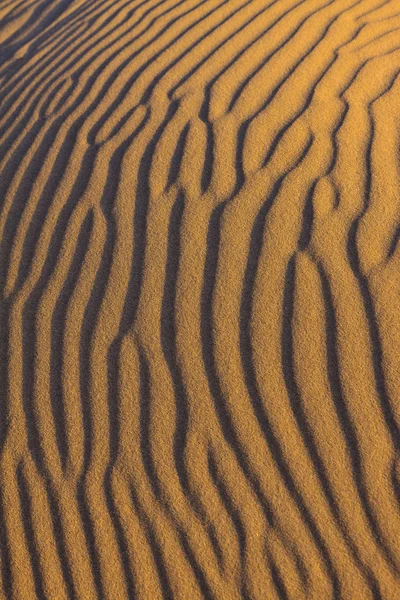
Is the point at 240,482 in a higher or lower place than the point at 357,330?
lower

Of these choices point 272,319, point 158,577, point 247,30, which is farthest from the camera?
point 247,30

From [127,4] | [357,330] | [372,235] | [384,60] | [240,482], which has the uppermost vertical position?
[127,4]

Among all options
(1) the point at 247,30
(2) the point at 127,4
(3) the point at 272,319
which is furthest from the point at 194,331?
(2) the point at 127,4

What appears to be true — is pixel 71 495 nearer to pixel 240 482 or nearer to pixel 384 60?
pixel 240 482

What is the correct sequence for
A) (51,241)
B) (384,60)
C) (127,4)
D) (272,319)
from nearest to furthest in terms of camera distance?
(272,319) → (51,241) → (384,60) → (127,4)

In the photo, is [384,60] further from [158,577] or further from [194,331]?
[158,577]

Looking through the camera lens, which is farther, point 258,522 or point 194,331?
point 194,331
